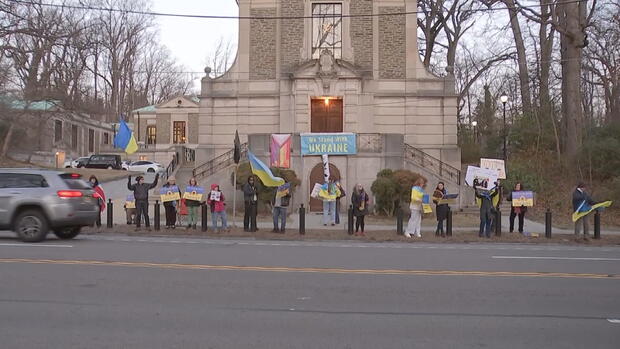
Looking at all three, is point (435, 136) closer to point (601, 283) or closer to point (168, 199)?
point (168, 199)

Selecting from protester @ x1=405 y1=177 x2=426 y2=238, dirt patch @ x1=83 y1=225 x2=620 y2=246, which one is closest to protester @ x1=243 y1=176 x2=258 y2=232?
dirt patch @ x1=83 y1=225 x2=620 y2=246

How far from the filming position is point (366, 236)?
17.4 m

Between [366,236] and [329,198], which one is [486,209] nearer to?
[366,236]

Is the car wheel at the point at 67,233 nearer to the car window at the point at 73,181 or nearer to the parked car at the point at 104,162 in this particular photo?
the car window at the point at 73,181

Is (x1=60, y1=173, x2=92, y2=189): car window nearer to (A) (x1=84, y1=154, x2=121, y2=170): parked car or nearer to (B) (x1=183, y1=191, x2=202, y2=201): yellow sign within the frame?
(B) (x1=183, y1=191, x2=202, y2=201): yellow sign

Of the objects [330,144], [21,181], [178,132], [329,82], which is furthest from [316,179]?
[178,132]

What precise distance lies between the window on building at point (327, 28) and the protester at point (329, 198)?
13186 millimetres

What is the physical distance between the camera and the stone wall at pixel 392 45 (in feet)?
104

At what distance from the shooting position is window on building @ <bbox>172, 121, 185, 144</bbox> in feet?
207

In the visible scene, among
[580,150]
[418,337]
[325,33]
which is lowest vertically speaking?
[418,337]

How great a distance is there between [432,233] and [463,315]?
11.5 meters

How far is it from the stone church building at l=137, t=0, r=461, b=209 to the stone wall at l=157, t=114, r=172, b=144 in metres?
32.4

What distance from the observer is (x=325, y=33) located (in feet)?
105

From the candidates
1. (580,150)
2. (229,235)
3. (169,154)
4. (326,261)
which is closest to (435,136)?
(580,150)
